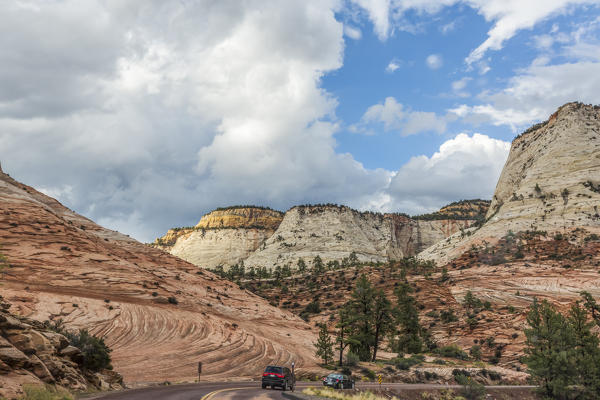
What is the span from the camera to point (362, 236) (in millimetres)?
140625

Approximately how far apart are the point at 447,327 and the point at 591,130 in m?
72.3

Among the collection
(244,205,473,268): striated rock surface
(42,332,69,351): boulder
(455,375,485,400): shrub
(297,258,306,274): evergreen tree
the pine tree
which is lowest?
(455,375,485,400): shrub

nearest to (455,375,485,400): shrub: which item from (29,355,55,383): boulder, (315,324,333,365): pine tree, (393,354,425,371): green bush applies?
(393,354,425,371): green bush

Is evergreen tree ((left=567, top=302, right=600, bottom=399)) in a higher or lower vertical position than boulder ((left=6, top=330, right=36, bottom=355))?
lower

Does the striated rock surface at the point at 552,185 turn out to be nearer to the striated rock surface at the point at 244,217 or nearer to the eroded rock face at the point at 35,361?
the eroded rock face at the point at 35,361

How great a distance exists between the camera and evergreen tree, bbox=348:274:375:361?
168 feet

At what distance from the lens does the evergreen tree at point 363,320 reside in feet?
168

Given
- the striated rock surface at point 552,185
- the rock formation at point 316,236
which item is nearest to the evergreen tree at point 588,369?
the striated rock surface at point 552,185

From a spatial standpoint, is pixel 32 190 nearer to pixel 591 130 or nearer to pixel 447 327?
pixel 447 327

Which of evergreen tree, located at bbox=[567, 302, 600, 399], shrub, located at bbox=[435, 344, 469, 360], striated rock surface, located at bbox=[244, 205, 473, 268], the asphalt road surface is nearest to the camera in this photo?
the asphalt road surface

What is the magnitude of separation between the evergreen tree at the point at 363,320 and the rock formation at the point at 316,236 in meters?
67.7

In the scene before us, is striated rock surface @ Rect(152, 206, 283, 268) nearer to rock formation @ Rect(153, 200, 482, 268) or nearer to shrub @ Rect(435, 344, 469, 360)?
rock formation @ Rect(153, 200, 482, 268)

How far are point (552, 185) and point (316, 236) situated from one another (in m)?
70.8

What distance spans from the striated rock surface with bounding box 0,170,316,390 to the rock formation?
66.2 meters
